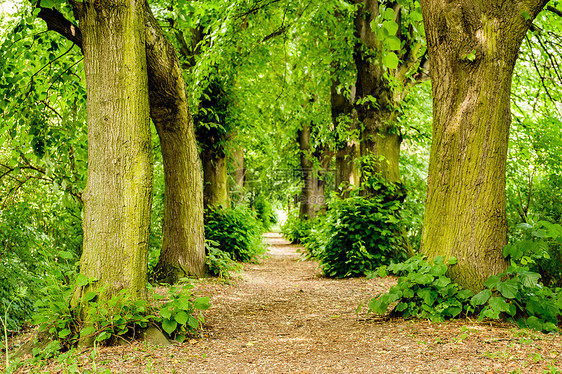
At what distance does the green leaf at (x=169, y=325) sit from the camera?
4.08 m

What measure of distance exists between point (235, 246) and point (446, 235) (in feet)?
25.8

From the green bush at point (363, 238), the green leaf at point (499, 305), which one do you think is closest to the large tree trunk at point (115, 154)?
the green leaf at point (499, 305)

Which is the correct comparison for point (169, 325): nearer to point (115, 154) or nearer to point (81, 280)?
point (81, 280)

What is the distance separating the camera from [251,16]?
8.95 metres

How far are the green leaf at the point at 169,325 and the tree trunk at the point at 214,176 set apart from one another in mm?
7629

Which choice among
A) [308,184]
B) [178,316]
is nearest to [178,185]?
[178,316]

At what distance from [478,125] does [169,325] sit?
11.5 feet

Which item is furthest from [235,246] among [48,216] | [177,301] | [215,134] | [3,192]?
[177,301]

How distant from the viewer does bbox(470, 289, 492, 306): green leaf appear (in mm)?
4176

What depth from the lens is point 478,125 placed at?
4.55m

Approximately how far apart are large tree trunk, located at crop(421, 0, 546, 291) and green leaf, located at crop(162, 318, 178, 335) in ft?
8.95

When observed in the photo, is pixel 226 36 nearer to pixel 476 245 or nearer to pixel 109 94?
pixel 109 94

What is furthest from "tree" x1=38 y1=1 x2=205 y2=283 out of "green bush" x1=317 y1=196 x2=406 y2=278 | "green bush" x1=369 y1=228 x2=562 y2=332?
"green bush" x1=369 y1=228 x2=562 y2=332

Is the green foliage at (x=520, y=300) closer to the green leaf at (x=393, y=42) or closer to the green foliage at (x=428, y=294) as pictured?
the green foliage at (x=428, y=294)
